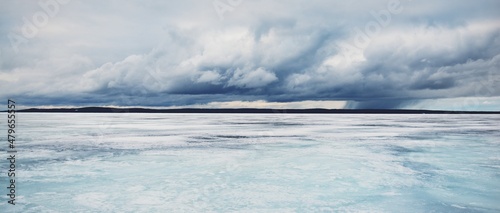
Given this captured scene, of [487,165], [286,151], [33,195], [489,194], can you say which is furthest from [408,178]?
[33,195]

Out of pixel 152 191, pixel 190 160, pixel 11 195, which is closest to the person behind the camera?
pixel 11 195

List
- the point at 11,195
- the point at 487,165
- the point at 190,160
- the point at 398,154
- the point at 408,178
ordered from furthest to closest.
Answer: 1. the point at 398,154
2. the point at 190,160
3. the point at 487,165
4. the point at 408,178
5. the point at 11,195

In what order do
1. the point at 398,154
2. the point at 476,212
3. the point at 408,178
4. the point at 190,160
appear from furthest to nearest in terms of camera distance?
the point at 398,154, the point at 190,160, the point at 408,178, the point at 476,212

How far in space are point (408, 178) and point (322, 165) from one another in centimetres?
250

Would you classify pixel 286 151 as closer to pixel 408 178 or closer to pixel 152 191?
pixel 408 178

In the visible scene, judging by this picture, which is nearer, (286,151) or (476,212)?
(476,212)

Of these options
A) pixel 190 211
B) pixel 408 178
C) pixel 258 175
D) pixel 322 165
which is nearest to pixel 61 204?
pixel 190 211

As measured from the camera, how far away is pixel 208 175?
9211 millimetres

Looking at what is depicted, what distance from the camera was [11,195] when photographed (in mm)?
6973

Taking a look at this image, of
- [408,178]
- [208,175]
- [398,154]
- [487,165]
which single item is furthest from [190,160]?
[487,165]

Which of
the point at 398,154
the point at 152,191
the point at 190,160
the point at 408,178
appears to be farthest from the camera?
the point at 398,154

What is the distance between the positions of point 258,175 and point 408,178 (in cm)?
369

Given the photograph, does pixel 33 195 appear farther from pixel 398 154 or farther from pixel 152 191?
pixel 398 154

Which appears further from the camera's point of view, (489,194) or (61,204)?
(489,194)
